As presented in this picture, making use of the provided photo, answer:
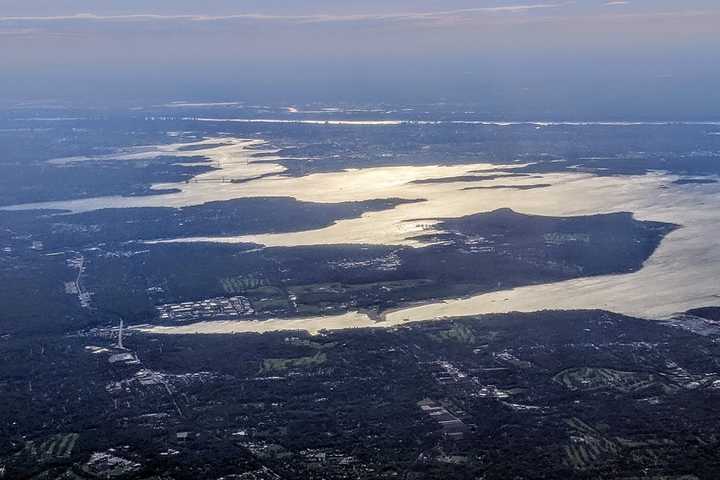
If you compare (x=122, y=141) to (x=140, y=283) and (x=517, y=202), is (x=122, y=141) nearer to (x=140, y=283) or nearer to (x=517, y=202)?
(x=517, y=202)

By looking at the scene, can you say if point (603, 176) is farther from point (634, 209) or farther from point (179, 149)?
point (179, 149)

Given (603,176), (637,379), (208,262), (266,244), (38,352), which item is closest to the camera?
(637,379)

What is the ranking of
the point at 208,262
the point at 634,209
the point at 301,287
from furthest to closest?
the point at 634,209 < the point at 208,262 < the point at 301,287

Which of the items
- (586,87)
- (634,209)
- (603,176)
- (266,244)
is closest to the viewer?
(266,244)

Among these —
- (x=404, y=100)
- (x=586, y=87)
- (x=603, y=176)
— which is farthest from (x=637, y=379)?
(x=586, y=87)

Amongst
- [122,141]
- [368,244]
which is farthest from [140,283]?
[122,141]

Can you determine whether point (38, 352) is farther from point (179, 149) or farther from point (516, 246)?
point (179, 149)

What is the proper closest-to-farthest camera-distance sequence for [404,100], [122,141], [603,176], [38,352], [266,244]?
[38,352], [266,244], [603,176], [122,141], [404,100]

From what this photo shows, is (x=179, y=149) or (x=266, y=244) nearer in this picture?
(x=266, y=244)

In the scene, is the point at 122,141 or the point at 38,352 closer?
the point at 38,352
